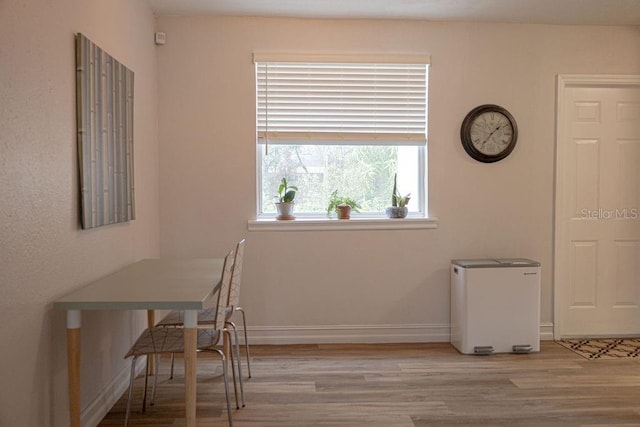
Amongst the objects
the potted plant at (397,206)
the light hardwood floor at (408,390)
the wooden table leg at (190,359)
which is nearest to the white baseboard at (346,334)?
the light hardwood floor at (408,390)

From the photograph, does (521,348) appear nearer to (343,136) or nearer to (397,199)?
(397,199)

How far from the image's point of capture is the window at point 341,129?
14.1 feet

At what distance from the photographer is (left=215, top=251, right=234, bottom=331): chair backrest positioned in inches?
104

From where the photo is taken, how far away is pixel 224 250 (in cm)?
429

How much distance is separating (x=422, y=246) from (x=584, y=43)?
1.98 m

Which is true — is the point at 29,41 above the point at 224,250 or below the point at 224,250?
above

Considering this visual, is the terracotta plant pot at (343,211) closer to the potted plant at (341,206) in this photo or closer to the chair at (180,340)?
the potted plant at (341,206)

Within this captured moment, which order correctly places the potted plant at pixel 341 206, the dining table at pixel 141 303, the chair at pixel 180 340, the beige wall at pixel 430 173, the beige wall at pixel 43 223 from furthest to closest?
1. the potted plant at pixel 341 206
2. the beige wall at pixel 430 173
3. the chair at pixel 180 340
4. the dining table at pixel 141 303
5. the beige wall at pixel 43 223

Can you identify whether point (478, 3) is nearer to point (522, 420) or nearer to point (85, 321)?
point (522, 420)

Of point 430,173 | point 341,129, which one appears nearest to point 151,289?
point 341,129

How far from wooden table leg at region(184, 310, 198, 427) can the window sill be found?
1927mm

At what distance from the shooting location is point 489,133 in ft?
14.3

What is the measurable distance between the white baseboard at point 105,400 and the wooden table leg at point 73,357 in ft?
1.24

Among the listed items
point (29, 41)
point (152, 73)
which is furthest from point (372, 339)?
point (29, 41)
